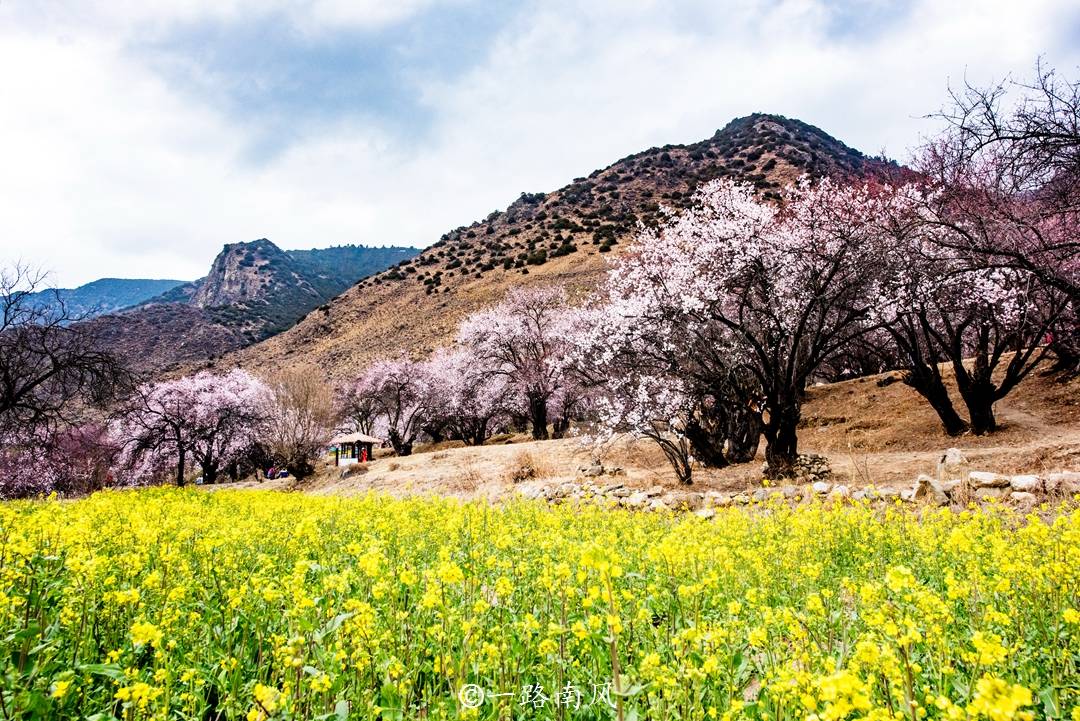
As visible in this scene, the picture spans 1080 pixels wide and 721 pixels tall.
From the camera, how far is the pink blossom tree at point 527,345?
32.3 m

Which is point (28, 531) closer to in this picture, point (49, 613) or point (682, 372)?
point (49, 613)

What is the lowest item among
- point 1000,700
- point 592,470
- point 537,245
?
point 592,470

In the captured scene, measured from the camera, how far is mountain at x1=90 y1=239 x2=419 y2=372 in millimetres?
71188

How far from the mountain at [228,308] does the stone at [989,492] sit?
2711cm

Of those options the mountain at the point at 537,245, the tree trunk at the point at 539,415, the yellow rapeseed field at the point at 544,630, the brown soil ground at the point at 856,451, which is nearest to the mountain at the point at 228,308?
the mountain at the point at 537,245

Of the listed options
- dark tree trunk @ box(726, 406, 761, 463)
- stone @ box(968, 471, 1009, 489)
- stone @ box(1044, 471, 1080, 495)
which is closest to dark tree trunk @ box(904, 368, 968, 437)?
dark tree trunk @ box(726, 406, 761, 463)

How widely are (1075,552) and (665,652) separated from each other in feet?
9.03

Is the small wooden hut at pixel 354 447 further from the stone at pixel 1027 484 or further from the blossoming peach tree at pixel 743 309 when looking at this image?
the stone at pixel 1027 484

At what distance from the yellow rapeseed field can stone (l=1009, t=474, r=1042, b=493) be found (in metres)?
3.99

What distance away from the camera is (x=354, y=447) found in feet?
140

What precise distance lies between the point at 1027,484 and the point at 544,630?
950cm

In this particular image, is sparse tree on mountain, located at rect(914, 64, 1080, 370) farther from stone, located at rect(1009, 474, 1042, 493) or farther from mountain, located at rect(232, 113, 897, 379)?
mountain, located at rect(232, 113, 897, 379)

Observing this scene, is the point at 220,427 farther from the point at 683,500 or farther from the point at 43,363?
the point at 683,500

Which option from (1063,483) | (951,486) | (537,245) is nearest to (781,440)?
(951,486)
